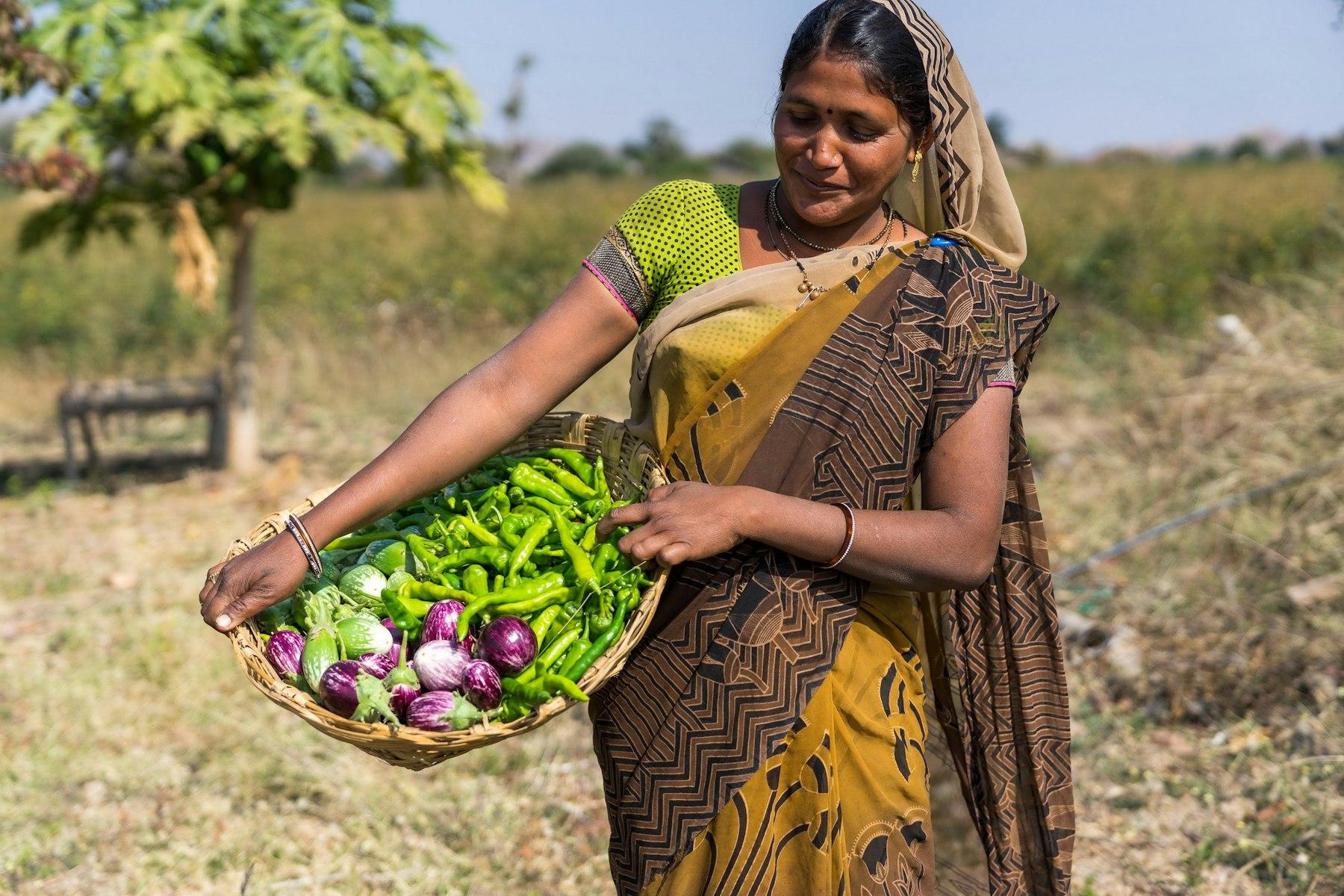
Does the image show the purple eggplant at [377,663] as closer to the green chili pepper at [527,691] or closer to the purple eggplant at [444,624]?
the purple eggplant at [444,624]

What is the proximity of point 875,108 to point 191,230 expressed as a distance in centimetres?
610

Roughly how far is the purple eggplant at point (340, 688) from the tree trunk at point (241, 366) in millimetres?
6237

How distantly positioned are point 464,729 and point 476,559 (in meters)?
0.33

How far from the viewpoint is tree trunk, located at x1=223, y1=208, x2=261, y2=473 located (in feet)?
24.4

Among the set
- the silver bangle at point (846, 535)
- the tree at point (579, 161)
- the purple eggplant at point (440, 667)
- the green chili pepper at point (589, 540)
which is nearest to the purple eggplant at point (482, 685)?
the purple eggplant at point (440, 667)

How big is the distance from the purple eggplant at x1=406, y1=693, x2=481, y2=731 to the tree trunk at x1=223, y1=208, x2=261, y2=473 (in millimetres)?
6330

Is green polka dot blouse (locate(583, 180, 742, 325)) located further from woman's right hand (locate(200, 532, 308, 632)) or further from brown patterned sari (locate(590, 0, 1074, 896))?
woman's right hand (locate(200, 532, 308, 632))

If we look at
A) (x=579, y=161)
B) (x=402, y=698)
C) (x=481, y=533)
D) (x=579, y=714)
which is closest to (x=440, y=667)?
(x=402, y=698)

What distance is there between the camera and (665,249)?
6.26 ft

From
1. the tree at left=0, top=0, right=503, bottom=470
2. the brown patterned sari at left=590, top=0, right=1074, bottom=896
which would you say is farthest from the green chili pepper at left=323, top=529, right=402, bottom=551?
the tree at left=0, top=0, right=503, bottom=470

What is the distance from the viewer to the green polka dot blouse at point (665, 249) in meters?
1.91

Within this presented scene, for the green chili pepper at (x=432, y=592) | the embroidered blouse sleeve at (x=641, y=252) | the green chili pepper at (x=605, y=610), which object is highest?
the embroidered blouse sleeve at (x=641, y=252)

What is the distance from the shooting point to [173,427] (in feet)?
31.1

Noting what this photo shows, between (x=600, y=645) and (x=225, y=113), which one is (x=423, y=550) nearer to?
(x=600, y=645)
